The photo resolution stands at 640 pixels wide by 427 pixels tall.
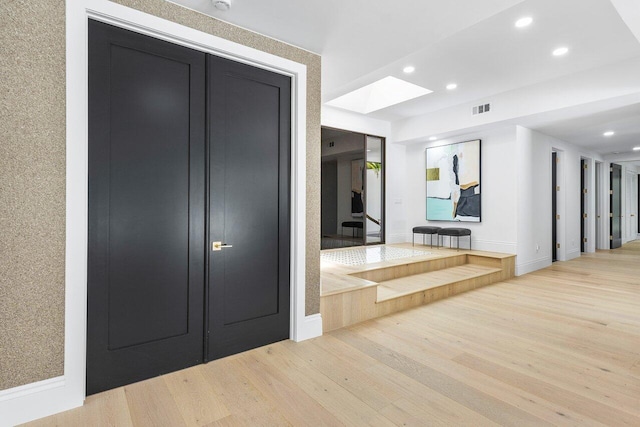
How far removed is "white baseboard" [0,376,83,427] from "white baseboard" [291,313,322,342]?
5.16 feet

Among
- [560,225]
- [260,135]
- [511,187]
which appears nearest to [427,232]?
[511,187]

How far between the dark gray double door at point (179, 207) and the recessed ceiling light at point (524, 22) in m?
2.39

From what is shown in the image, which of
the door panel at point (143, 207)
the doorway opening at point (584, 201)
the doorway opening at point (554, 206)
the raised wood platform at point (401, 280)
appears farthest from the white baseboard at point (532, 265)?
the door panel at point (143, 207)

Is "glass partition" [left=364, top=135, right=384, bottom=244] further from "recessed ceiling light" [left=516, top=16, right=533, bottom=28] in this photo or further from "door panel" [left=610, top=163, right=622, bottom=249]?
"door panel" [left=610, top=163, right=622, bottom=249]

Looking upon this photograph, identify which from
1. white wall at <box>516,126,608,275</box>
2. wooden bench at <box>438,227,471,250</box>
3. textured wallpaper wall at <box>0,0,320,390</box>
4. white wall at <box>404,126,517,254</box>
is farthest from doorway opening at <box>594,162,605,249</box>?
textured wallpaper wall at <box>0,0,320,390</box>

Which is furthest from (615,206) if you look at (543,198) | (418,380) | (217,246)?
(217,246)

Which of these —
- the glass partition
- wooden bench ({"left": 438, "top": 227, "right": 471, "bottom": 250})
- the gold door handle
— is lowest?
wooden bench ({"left": 438, "top": 227, "right": 471, "bottom": 250})

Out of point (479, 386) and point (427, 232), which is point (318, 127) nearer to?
point (479, 386)

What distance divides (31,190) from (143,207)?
1.91 ft

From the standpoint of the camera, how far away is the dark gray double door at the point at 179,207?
2104mm

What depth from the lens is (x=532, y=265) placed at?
612 cm

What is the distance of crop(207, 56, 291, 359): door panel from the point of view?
253 cm

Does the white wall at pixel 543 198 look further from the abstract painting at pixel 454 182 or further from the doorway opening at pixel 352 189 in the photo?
the doorway opening at pixel 352 189

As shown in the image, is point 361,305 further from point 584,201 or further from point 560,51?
point 584,201
